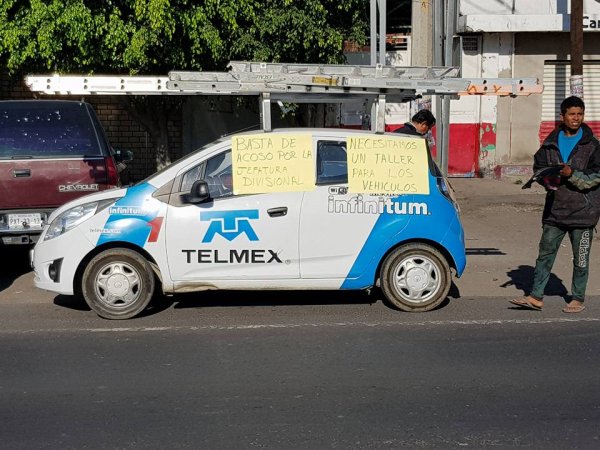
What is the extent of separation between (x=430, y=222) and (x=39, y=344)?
3491mm

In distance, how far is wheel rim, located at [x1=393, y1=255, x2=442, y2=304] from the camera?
856 cm

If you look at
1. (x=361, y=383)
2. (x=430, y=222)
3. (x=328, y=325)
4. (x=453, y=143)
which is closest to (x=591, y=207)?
(x=430, y=222)

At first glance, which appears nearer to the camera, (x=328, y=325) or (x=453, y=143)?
(x=328, y=325)

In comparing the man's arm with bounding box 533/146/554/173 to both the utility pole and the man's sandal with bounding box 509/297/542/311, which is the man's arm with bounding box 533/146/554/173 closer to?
the man's sandal with bounding box 509/297/542/311

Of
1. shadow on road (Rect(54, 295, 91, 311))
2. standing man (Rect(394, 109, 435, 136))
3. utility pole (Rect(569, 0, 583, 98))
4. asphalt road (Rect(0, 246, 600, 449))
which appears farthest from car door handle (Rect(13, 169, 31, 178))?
utility pole (Rect(569, 0, 583, 98))

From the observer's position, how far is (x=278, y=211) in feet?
27.4

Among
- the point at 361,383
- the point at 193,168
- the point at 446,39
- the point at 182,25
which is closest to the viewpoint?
the point at 361,383

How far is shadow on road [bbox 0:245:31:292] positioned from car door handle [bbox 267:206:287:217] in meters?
3.60

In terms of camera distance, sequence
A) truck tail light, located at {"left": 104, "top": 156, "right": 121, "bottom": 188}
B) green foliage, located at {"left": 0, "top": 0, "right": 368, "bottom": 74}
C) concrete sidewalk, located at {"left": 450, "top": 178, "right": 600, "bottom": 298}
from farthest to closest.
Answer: green foliage, located at {"left": 0, "top": 0, "right": 368, "bottom": 74} < truck tail light, located at {"left": 104, "top": 156, "right": 121, "bottom": 188} < concrete sidewalk, located at {"left": 450, "top": 178, "right": 600, "bottom": 298}

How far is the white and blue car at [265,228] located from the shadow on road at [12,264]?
8.05 feet

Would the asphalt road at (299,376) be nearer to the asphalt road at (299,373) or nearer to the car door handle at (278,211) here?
the asphalt road at (299,373)

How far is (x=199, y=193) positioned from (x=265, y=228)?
66 centimetres

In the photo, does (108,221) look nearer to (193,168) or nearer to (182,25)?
(193,168)

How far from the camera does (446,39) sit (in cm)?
2033
